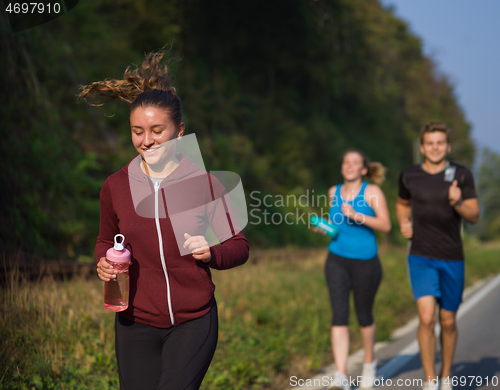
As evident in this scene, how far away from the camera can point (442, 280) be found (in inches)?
217

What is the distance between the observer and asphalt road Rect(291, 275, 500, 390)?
19.1ft

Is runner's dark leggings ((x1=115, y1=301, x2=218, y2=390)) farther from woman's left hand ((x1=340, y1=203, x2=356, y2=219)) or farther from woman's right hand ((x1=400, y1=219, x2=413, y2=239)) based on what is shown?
woman's right hand ((x1=400, y1=219, x2=413, y2=239))

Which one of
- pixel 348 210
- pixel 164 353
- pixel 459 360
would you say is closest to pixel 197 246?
pixel 164 353

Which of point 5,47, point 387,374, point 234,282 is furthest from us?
point 234,282

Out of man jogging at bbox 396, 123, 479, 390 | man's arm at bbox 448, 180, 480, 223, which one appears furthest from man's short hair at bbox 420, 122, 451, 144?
man's arm at bbox 448, 180, 480, 223

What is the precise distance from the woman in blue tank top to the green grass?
2.75ft

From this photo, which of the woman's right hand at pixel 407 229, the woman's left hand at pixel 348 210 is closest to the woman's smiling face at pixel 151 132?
the woman's left hand at pixel 348 210

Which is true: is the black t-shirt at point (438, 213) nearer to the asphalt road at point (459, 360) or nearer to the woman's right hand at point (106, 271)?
the asphalt road at point (459, 360)

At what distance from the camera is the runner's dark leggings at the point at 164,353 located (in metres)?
2.70

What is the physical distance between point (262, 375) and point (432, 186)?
263 centimetres

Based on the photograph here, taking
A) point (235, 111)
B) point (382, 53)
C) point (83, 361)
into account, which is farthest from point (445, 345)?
point (382, 53)

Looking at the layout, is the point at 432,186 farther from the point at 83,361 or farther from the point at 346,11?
the point at 346,11

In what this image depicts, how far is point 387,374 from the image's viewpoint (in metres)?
6.14

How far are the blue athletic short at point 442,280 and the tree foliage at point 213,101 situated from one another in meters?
3.29
